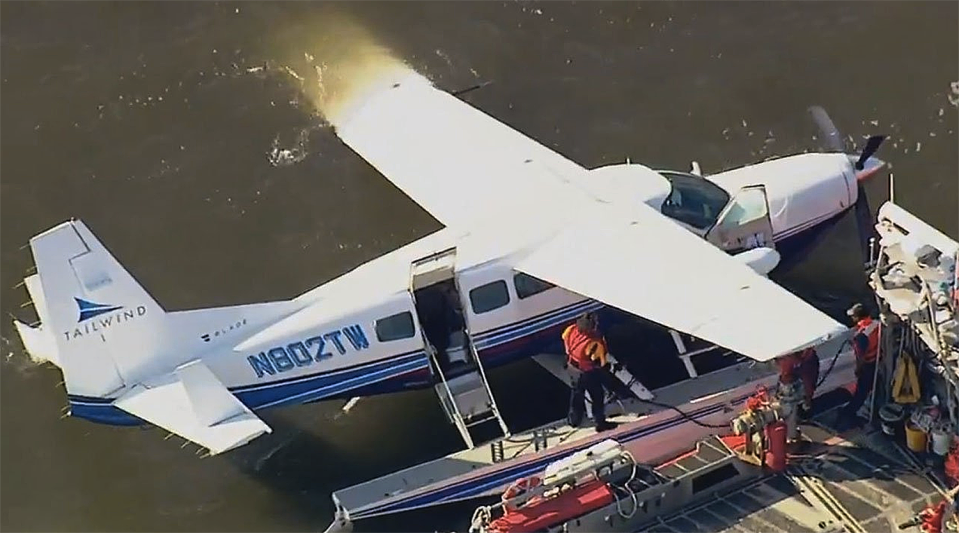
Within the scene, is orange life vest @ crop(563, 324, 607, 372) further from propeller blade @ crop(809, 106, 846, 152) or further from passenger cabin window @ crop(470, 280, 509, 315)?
propeller blade @ crop(809, 106, 846, 152)

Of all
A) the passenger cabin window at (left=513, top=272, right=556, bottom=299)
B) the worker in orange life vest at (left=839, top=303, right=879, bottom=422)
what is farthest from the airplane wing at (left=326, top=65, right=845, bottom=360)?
the worker in orange life vest at (left=839, top=303, right=879, bottom=422)

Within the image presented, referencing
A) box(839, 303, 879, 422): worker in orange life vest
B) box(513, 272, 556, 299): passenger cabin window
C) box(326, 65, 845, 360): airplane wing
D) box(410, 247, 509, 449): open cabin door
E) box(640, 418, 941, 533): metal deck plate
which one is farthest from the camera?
box(513, 272, 556, 299): passenger cabin window

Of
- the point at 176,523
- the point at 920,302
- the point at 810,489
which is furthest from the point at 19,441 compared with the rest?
the point at 920,302

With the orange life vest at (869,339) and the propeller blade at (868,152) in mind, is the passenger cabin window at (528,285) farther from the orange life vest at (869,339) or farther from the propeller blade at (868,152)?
the propeller blade at (868,152)

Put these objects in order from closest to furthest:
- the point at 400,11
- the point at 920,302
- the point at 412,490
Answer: the point at 920,302
the point at 412,490
the point at 400,11

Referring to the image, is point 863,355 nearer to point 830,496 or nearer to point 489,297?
point 830,496

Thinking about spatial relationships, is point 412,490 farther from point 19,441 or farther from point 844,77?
point 844,77

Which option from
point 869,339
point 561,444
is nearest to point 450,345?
point 561,444
